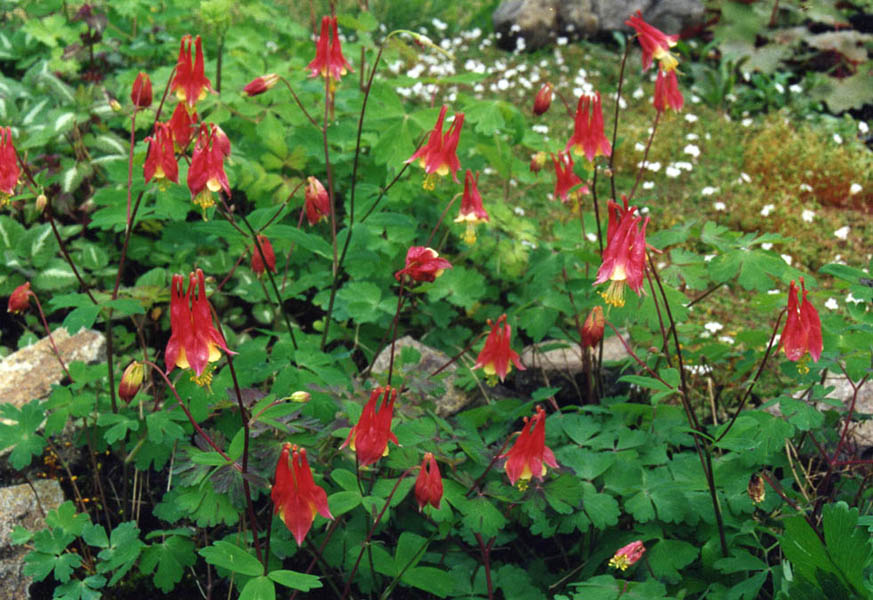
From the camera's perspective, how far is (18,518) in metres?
2.71

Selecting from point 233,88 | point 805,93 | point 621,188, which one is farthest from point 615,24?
point 233,88

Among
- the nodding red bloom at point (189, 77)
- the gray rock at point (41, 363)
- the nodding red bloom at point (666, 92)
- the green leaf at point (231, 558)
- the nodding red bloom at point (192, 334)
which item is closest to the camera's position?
the green leaf at point (231, 558)

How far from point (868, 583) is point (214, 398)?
179 centimetres

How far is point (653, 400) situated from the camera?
8.16ft

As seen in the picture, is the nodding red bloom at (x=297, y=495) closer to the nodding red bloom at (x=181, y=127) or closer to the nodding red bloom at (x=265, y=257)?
the nodding red bloom at (x=265, y=257)

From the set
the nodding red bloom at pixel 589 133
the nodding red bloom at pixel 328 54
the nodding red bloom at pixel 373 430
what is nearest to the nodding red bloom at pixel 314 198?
the nodding red bloom at pixel 328 54

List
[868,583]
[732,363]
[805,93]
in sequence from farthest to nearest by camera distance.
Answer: [805,93], [732,363], [868,583]

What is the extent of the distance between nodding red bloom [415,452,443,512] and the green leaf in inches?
16.6

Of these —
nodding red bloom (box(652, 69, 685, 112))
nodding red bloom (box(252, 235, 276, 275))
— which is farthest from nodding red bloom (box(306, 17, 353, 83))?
nodding red bloom (box(652, 69, 685, 112))

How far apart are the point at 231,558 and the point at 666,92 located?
7.09 feet

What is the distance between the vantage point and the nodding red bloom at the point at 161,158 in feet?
7.91

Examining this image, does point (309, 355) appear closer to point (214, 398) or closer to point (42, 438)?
point (214, 398)

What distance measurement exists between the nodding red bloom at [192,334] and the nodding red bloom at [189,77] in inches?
37.5

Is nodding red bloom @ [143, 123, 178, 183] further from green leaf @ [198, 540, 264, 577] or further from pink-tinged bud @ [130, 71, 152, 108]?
green leaf @ [198, 540, 264, 577]
